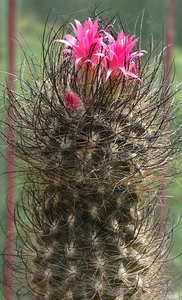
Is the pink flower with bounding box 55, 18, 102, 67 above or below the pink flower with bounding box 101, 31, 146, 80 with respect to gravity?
above

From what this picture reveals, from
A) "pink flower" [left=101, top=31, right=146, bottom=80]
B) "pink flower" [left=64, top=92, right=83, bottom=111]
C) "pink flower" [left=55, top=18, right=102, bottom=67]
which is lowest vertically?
"pink flower" [left=64, top=92, right=83, bottom=111]

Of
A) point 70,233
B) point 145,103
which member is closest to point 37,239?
point 70,233

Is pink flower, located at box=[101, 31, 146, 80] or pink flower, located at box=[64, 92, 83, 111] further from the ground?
pink flower, located at box=[101, 31, 146, 80]

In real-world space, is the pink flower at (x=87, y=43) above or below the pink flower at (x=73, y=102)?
above

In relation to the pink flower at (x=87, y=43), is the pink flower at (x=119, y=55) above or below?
below

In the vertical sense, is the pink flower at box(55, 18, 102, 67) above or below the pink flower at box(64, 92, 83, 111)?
above

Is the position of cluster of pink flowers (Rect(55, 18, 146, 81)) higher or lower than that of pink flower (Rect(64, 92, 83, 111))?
higher

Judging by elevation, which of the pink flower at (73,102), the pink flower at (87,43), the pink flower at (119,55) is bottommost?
the pink flower at (73,102)

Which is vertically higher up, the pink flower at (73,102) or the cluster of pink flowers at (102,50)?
the cluster of pink flowers at (102,50)

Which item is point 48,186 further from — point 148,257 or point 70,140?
point 148,257
